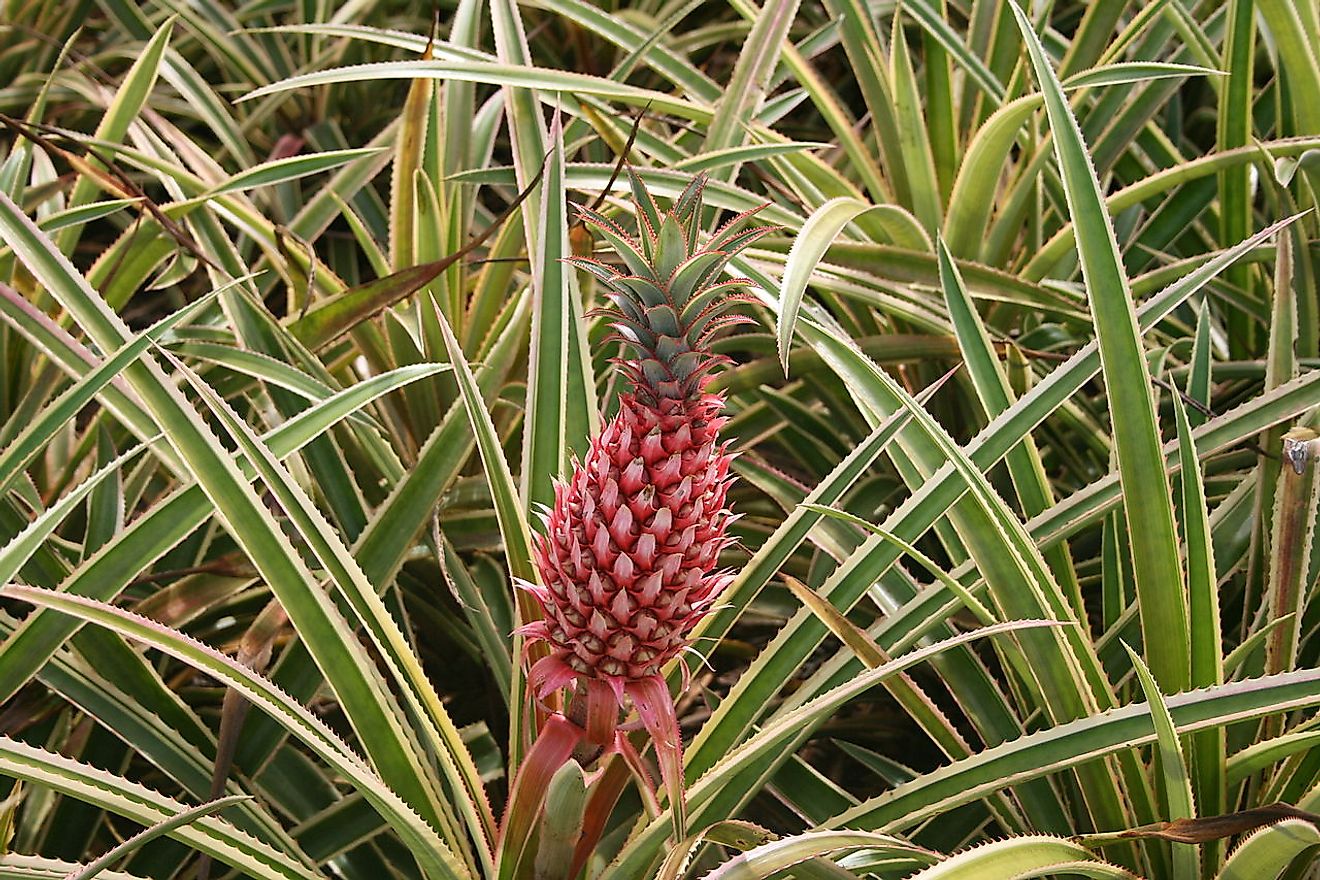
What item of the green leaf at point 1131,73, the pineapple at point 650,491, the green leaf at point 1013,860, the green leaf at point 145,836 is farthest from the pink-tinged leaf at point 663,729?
the green leaf at point 1131,73

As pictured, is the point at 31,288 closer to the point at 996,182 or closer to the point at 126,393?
the point at 126,393

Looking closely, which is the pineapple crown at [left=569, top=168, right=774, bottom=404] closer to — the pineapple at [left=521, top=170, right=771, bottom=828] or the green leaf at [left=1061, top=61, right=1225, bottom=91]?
the pineapple at [left=521, top=170, right=771, bottom=828]

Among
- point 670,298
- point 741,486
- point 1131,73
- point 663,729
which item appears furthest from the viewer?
point 741,486

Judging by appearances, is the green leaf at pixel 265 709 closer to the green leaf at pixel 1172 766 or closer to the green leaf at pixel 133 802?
the green leaf at pixel 133 802

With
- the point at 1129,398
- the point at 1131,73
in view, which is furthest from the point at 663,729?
the point at 1131,73

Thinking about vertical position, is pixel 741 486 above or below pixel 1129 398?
below

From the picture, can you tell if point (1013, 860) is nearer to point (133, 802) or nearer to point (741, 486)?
point (133, 802)

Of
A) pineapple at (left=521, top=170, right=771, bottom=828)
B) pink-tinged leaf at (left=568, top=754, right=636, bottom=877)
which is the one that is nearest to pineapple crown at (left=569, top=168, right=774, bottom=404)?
pineapple at (left=521, top=170, right=771, bottom=828)

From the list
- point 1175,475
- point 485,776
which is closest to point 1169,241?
point 1175,475
